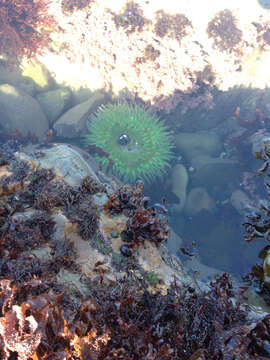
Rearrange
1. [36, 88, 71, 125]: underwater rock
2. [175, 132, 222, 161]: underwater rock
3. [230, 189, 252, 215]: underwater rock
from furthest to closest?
1. [175, 132, 222, 161]: underwater rock
2. [36, 88, 71, 125]: underwater rock
3. [230, 189, 252, 215]: underwater rock

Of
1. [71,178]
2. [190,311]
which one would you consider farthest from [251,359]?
[71,178]

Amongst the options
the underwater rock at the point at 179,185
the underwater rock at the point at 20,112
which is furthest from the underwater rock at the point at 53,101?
the underwater rock at the point at 179,185

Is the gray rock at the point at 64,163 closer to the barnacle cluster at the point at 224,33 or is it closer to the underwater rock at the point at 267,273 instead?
the underwater rock at the point at 267,273

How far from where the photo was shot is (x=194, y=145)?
8102mm

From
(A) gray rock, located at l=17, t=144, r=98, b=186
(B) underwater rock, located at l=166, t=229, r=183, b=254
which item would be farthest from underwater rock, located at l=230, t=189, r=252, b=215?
(A) gray rock, located at l=17, t=144, r=98, b=186

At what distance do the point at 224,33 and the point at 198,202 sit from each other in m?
5.02

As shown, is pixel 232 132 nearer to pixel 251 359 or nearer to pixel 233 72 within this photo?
pixel 233 72

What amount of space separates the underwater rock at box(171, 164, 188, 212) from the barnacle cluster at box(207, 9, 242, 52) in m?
3.72

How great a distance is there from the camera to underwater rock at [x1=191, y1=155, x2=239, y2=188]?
797 cm

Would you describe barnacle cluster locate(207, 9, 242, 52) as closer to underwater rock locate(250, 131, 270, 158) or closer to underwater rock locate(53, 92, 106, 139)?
underwater rock locate(250, 131, 270, 158)

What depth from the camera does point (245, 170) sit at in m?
7.82

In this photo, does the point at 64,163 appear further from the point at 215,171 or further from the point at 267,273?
the point at 215,171

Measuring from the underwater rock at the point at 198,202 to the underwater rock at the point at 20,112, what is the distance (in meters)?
5.20

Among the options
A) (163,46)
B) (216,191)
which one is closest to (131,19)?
(163,46)
